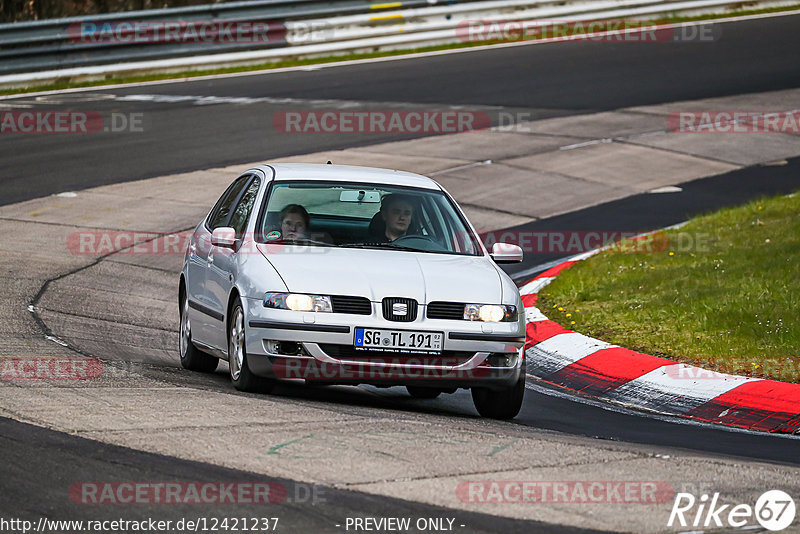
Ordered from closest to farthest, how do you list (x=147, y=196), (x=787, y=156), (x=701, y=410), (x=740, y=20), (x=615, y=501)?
(x=615, y=501)
(x=701, y=410)
(x=147, y=196)
(x=787, y=156)
(x=740, y=20)

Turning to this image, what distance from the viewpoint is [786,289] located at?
11.1 metres

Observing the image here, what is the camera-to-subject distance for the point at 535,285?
13.1 metres

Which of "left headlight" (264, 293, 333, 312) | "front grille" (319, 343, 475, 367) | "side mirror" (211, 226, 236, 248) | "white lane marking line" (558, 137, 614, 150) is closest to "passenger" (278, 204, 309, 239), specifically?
"side mirror" (211, 226, 236, 248)

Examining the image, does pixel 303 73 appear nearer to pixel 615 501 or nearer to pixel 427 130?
pixel 427 130

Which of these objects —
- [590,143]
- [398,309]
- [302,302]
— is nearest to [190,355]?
[302,302]

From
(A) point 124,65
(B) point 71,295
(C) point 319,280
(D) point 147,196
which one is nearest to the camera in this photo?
(C) point 319,280

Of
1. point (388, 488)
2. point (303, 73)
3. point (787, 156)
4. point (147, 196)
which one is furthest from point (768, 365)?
point (303, 73)

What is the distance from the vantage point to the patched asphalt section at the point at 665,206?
15.5m

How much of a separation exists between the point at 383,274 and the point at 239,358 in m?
1.08

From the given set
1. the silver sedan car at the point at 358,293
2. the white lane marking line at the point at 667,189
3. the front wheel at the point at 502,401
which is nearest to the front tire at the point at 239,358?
the silver sedan car at the point at 358,293

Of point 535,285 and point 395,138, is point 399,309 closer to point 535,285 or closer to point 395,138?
point 535,285

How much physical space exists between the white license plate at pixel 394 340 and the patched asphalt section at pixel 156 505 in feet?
6.51

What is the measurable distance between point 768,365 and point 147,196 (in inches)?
373

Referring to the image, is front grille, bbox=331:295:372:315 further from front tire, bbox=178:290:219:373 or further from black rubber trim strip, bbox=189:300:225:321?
front tire, bbox=178:290:219:373
